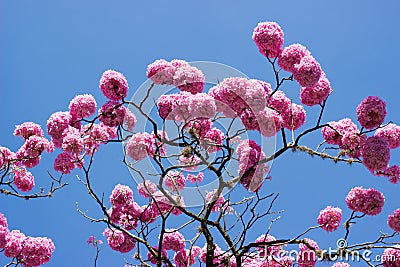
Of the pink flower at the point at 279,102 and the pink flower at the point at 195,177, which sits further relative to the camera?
the pink flower at the point at 195,177

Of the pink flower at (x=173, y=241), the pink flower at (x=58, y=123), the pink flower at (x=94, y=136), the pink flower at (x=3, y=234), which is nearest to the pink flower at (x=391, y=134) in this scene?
the pink flower at (x=173, y=241)

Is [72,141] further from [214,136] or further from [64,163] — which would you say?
[214,136]

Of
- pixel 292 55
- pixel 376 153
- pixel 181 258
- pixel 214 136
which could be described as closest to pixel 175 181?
pixel 181 258

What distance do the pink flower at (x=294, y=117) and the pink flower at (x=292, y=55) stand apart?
0.54 metres

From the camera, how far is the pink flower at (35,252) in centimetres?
605

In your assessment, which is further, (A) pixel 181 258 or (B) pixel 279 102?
(A) pixel 181 258

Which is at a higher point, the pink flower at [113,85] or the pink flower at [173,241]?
the pink flower at [113,85]

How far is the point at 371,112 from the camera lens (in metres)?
4.86

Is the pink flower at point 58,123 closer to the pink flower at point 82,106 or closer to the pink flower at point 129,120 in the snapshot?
the pink flower at point 82,106

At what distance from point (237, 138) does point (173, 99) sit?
1.00 metres

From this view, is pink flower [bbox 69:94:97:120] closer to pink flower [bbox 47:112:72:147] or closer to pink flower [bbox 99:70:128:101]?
pink flower [bbox 47:112:72:147]

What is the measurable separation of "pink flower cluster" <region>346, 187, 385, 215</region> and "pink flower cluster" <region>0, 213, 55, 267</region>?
173 inches

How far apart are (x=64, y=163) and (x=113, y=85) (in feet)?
4.60

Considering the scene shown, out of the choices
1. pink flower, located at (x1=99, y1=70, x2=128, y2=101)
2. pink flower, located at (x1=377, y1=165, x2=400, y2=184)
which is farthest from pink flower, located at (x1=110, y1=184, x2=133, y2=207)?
pink flower, located at (x1=377, y1=165, x2=400, y2=184)
